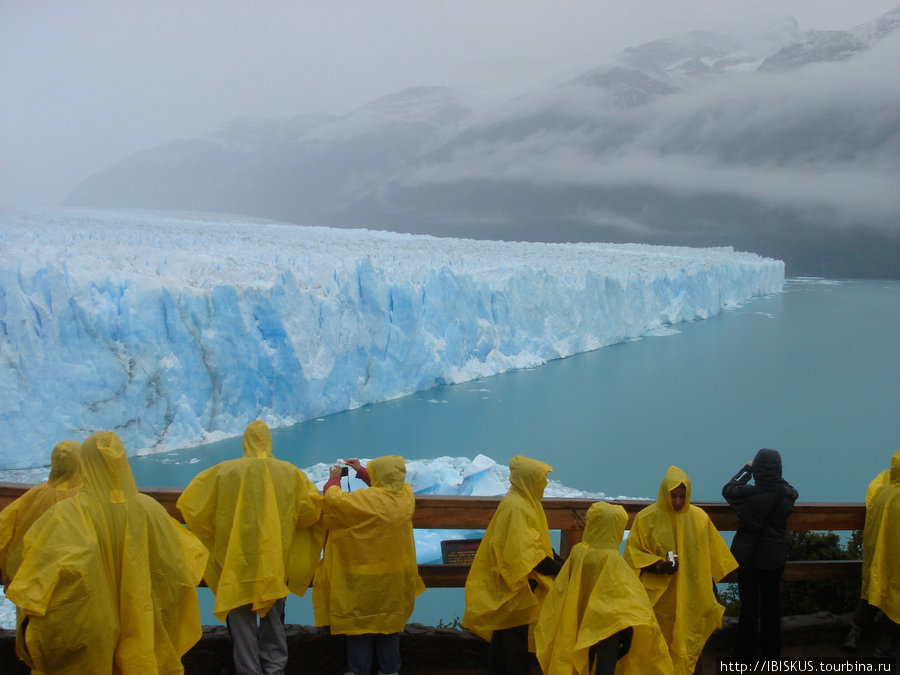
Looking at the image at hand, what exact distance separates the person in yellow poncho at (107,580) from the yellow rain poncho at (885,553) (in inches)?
67.8

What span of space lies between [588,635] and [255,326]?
7006 mm

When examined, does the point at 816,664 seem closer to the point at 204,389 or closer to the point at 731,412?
the point at 204,389

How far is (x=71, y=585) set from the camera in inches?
51.3

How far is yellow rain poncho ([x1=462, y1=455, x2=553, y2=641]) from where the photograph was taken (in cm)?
166

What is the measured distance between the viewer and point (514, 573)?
5.42 feet

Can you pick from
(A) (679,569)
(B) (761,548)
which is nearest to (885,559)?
(B) (761,548)

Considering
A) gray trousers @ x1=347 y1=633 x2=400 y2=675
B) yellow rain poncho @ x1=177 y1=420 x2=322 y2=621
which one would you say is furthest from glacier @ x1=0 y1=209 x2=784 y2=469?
gray trousers @ x1=347 y1=633 x2=400 y2=675

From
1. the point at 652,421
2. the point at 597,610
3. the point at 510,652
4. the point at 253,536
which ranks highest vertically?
the point at 253,536

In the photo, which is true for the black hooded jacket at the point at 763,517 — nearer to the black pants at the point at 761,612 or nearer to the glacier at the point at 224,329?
the black pants at the point at 761,612

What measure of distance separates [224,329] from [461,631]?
6352 mm

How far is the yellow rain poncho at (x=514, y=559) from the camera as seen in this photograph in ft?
5.44

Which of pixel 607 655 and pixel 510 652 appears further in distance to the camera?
pixel 510 652

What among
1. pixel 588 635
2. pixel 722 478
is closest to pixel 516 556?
pixel 588 635

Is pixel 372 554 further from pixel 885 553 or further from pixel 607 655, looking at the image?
pixel 885 553
